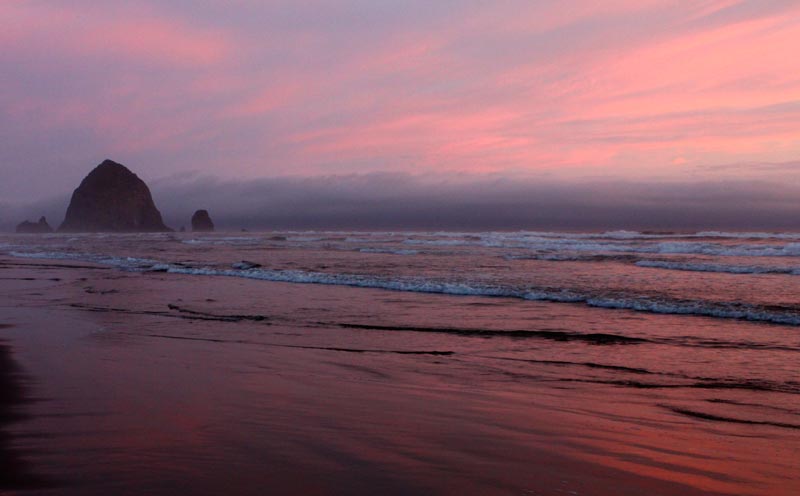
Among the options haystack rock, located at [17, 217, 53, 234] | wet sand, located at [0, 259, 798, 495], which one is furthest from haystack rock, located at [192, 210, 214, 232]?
wet sand, located at [0, 259, 798, 495]

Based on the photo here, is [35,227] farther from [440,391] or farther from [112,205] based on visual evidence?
[440,391]

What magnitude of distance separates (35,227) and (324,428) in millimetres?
149297

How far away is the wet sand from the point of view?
300cm

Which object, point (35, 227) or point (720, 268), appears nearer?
point (720, 268)

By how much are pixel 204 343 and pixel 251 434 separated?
387 cm

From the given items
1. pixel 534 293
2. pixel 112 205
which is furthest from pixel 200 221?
pixel 534 293

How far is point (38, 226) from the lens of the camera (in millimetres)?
128500

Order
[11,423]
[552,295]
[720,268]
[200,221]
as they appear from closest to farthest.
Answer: [11,423] < [552,295] < [720,268] < [200,221]

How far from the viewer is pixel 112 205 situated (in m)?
132

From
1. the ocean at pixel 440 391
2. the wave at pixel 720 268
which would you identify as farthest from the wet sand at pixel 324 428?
the wave at pixel 720 268

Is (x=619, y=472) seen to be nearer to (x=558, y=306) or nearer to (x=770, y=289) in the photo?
(x=558, y=306)

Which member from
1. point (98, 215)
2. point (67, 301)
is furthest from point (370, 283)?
point (98, 215)

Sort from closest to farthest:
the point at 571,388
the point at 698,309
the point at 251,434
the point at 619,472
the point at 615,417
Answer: the point at 619,472 < the point at 251,434 < the point at 615,417 < the point at 571,388 < the point at 698,309

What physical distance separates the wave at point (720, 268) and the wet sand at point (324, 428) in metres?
15.3
